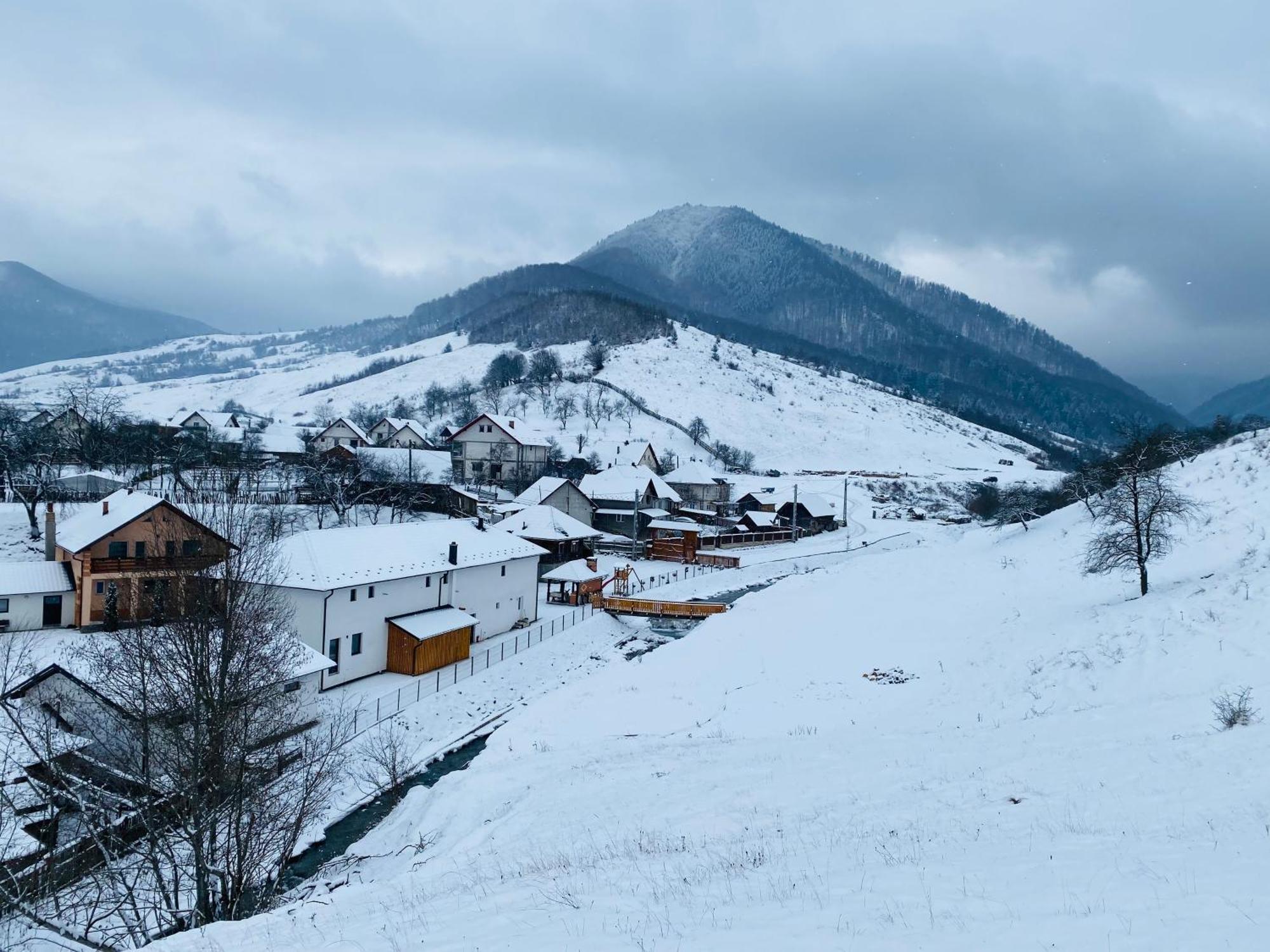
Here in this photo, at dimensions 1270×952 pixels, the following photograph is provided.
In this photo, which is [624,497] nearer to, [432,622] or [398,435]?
[432,622]

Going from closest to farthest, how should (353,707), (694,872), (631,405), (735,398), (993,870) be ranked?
(993,870) → (694,872) → (353,707) → (631,405) → (735,398)

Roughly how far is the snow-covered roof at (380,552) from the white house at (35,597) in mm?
13693

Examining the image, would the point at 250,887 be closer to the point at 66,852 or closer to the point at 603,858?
the point at 66,852

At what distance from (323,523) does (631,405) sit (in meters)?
80.9

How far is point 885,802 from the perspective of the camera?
37.9 ft

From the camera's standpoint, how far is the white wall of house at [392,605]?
27.7 m

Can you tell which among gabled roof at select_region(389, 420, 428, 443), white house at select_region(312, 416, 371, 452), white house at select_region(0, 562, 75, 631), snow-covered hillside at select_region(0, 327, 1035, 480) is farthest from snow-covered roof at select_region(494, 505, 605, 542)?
gabled roof at select_region(389, 420, 428, 443)

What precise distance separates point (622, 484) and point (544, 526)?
2083 cm

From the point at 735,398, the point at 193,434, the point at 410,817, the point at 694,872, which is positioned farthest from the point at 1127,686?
the point at 735,398

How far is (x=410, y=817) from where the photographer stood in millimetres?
17812

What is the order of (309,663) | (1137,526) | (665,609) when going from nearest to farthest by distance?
(1137,526) < (309,663) < (665,609)

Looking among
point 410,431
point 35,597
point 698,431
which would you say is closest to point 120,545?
point 35,597

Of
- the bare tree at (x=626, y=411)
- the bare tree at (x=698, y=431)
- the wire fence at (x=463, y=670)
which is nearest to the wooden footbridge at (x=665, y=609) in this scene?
the wire fence at (x=463, y=670)

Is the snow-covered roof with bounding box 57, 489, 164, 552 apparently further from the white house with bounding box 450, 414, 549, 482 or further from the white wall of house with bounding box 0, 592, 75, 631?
the white house with bounding box 450, 414, 549, 482
